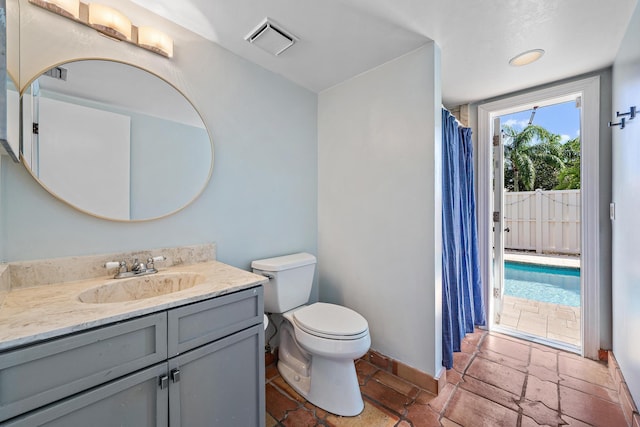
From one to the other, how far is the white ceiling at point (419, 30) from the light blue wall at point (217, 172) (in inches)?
8.2

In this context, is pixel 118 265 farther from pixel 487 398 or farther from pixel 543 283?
pixel 543 283

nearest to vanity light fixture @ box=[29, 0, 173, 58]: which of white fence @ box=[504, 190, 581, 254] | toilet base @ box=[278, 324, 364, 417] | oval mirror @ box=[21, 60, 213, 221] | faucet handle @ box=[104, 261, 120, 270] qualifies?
oval mirror @ box=[21, 60, 213, 221]

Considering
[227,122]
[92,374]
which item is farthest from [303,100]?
[92,374]

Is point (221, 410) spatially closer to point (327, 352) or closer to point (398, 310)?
point (327, 352)

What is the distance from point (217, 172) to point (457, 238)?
5.71 ft

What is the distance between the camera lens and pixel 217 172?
162cm

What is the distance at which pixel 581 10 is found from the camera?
52.5 inches

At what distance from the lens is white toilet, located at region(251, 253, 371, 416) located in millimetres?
1438

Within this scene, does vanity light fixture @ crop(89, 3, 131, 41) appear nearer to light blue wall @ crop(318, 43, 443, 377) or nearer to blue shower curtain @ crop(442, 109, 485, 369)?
→ light blue wall @ crop(318, 43, 443, 377)

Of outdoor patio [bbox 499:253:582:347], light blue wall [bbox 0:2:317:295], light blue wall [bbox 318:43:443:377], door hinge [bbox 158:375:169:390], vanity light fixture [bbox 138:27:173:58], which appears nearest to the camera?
door hinge [bbox 158:375:169:390]

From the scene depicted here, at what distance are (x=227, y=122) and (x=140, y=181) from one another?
636 mm

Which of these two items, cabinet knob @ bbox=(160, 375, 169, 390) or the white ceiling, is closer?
cabinet knob @ bbox=(160, 375, 169, 390)

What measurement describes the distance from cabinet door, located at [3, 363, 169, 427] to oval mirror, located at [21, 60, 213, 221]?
30.3 inches

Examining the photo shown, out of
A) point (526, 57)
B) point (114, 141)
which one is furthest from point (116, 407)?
point (526, 57)
